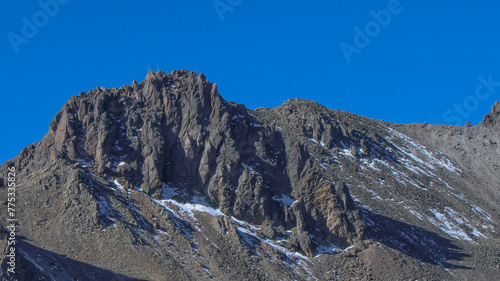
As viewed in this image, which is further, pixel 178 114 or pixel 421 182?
pixel 421 182

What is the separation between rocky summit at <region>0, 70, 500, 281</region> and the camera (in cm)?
12175

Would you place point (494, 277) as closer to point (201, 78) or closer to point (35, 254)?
point (201, 78)

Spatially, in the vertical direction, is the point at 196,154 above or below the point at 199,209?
above

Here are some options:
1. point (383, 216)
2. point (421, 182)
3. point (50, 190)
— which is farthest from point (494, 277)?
point (50, 190)

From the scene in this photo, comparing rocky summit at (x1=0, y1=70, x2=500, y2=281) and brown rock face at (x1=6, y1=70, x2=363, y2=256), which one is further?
brown rock face at (x1=6, y1=70, x2=363, y2=256)

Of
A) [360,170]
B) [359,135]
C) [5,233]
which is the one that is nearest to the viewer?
[5,233]

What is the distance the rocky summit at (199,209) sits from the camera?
12175 cm

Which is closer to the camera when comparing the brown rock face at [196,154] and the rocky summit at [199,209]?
the rocky summit at [199,209]

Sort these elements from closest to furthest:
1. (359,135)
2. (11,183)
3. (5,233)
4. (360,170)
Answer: (5,233) → (11,183) → (360,170) → (359,135)

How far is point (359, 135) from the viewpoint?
195 m

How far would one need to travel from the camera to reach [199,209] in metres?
Result: 137

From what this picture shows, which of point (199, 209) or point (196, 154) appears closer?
point (199, 209)

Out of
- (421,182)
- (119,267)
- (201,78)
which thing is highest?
(201,78)

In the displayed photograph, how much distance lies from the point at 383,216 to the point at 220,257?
43.8 meters
